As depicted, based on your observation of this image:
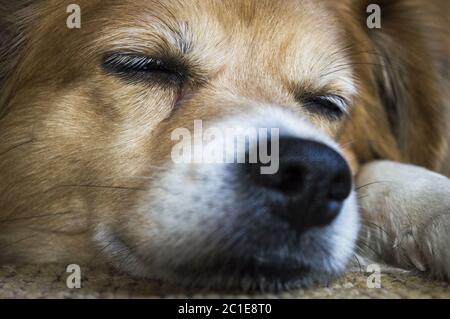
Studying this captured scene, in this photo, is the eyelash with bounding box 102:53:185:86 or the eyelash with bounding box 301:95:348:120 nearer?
the eyelash with bounding box 102:53:185:86

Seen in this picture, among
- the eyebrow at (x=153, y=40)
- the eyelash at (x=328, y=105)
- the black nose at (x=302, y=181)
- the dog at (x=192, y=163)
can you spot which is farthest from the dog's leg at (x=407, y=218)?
the eyebrow at (x=153, y=40)

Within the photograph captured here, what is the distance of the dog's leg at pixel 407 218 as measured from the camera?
1545mm

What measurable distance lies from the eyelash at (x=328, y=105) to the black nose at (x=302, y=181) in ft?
1.73

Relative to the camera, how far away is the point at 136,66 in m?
1.60

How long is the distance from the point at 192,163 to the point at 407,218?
0.63 metres

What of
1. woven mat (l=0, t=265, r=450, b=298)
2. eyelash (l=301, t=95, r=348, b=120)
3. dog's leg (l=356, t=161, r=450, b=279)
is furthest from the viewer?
eyelash (l=301, t=95, r=348, b=120)

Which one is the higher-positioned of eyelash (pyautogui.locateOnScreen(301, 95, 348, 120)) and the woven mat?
eyelash (pyautogui.locateOnScreen(301, 95, 348, 120))

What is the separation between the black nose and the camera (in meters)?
1.29

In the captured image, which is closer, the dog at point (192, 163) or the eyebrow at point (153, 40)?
the dog at point (192, 163)

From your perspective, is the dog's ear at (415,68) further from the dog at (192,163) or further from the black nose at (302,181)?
the black nose at (302,181)

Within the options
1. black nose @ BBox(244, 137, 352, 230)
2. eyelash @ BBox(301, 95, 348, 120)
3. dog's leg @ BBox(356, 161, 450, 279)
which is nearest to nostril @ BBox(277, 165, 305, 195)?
black nose @ BBox(244, 137, 352, 230)

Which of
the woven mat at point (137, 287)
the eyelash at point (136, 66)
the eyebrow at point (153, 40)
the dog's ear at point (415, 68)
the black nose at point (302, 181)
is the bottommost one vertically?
the woven mat at point (137, 287)

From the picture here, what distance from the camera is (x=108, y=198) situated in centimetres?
150

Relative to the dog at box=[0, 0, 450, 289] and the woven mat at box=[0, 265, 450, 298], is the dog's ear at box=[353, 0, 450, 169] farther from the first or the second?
the woven mat at box=[0, 265, 450, 298]
